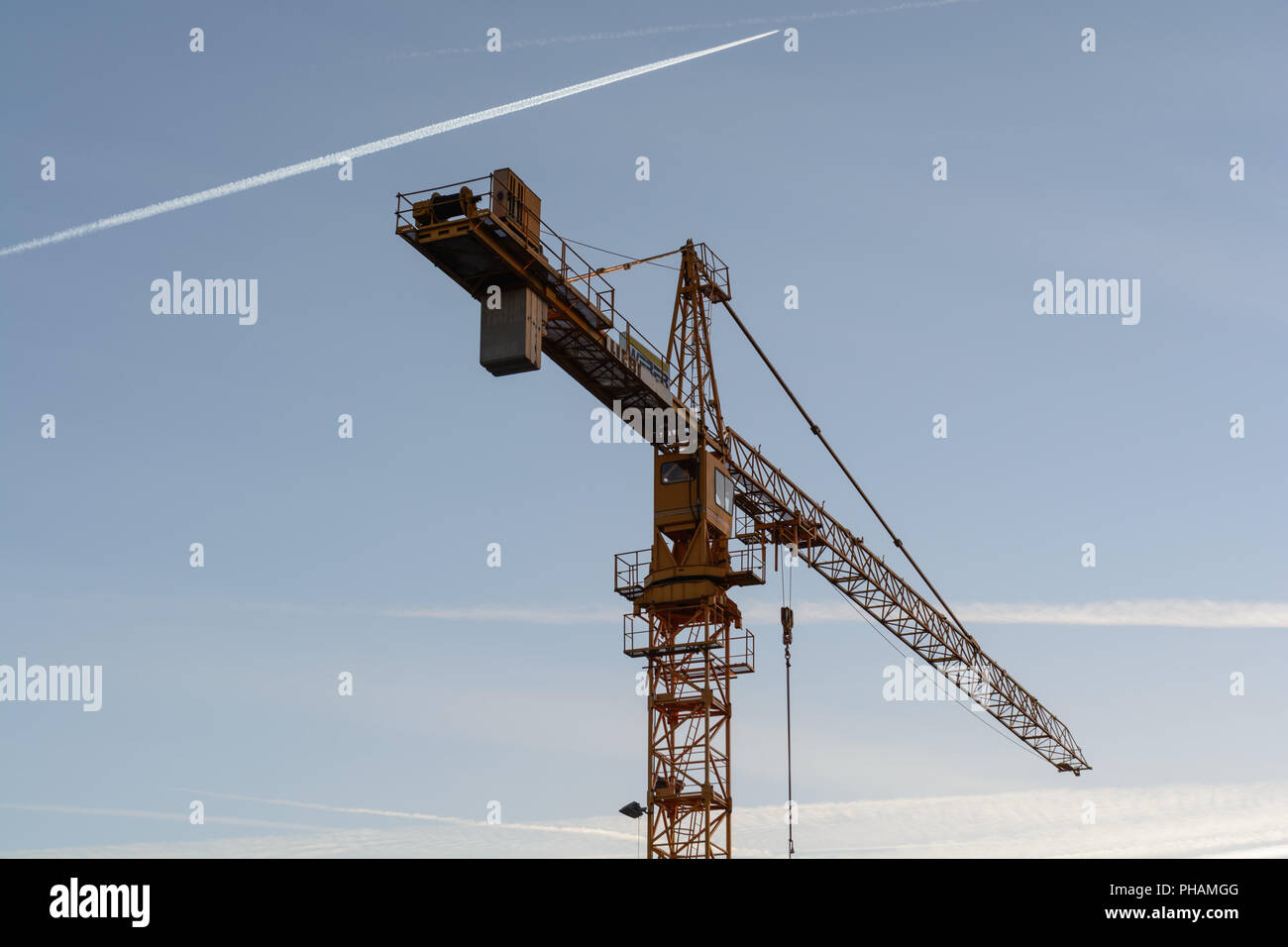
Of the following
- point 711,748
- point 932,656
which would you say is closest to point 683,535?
point 711,748

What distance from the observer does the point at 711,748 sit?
56281 millimetres

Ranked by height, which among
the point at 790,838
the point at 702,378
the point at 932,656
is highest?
the point at 702,378

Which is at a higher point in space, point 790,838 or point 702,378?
point 702,378

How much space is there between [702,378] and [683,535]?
22.7 feet

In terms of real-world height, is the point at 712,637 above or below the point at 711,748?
above
